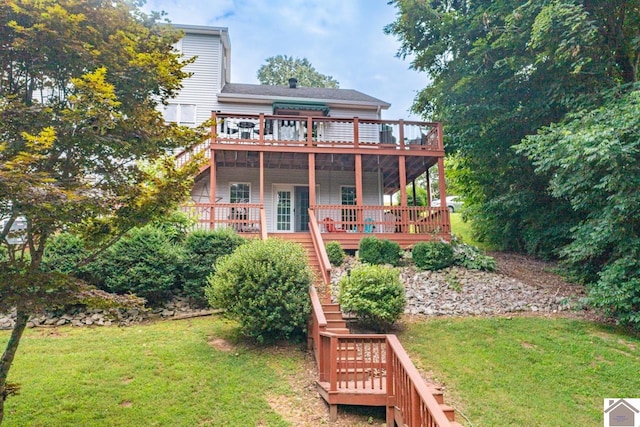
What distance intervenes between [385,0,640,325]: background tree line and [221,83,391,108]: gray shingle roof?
2.52 meters

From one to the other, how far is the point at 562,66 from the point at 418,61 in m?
5.50

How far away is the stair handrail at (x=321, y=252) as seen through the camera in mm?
8672

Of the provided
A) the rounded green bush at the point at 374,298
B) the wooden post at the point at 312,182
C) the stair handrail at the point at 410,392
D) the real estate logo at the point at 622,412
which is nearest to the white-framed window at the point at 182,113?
the wooden post at the point at 312,182

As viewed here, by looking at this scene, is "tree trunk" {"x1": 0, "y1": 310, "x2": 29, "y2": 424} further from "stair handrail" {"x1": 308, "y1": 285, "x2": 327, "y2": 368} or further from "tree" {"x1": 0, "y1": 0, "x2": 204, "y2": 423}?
"stair handrail" {"x1": 308, "y1": 285, "x2": 327, "y2": 368}

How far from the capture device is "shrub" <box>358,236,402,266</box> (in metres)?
10.9

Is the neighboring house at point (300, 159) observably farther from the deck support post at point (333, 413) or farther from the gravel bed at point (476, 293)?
the deck support post at point (333, 413)

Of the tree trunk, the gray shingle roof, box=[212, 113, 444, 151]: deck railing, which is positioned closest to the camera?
the tree trunk

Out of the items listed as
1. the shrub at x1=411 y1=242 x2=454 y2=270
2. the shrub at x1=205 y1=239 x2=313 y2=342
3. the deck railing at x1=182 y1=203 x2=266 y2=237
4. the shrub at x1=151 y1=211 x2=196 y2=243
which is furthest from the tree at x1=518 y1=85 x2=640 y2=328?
the shrub at x1=151 y1=211 x2=196 y2=243

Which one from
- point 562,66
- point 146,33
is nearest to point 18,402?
point 146,33

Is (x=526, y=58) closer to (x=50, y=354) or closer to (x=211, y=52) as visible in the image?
(x=211, y=52)

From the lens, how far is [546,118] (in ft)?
41.3

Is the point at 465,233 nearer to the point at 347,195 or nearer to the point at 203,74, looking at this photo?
the point at 347,195

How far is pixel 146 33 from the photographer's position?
4562 mm

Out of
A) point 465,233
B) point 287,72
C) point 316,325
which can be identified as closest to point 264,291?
point 316,325
